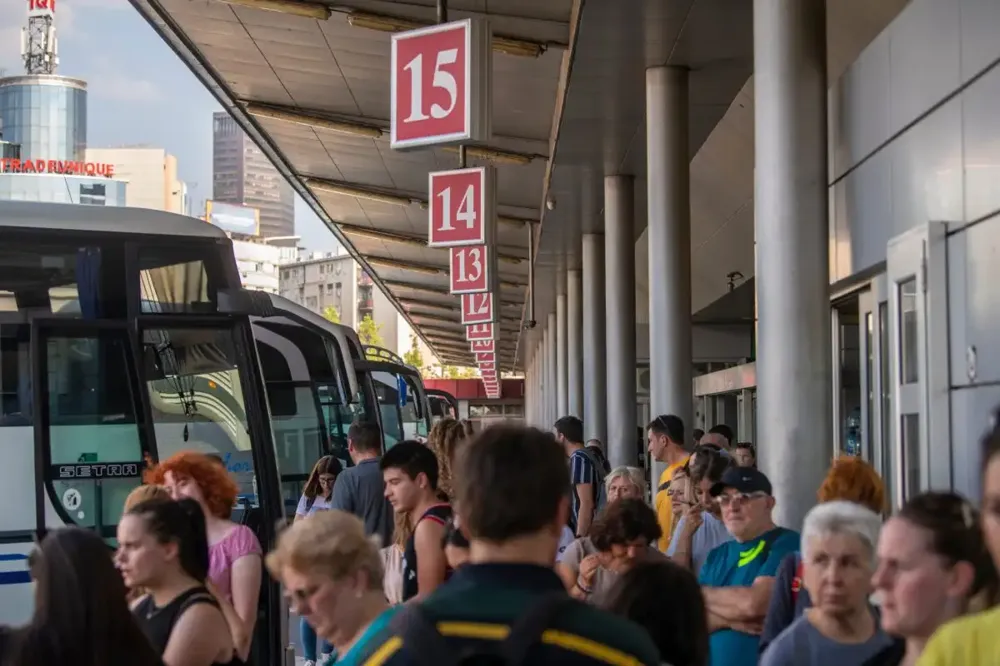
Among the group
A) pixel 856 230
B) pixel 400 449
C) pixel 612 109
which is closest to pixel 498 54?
pixel 612 109

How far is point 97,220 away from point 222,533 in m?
5.22

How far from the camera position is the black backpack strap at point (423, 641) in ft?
8.35

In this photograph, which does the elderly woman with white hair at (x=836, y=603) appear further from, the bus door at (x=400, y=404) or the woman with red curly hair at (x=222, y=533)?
the bus door at (x=400, y=404)

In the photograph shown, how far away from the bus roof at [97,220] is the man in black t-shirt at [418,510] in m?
5.09

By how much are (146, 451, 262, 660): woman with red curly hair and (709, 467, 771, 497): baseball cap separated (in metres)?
1.85

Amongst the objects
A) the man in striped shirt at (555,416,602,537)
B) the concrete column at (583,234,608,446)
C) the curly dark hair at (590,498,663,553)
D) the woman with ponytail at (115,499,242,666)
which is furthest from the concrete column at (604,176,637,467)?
the woman with ponytail at (115,499,242,666)

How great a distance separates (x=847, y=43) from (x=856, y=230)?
10.7 ft

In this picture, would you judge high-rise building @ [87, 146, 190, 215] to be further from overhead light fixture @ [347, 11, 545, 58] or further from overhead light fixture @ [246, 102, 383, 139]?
overhead light fixture @ [347, 11, 545, 58]

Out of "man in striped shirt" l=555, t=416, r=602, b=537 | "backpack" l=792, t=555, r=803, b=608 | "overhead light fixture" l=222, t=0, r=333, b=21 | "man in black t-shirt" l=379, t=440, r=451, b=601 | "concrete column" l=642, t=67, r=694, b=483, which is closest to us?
"backpack" l=792, t=555, r=803, b=608

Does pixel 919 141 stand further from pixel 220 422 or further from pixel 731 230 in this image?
pixel 731 230

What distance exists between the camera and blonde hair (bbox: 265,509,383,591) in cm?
368

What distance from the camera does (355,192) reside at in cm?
3028

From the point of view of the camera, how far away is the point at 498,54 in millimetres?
17406

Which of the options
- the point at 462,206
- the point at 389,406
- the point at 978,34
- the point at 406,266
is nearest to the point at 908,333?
the point at 978,34
